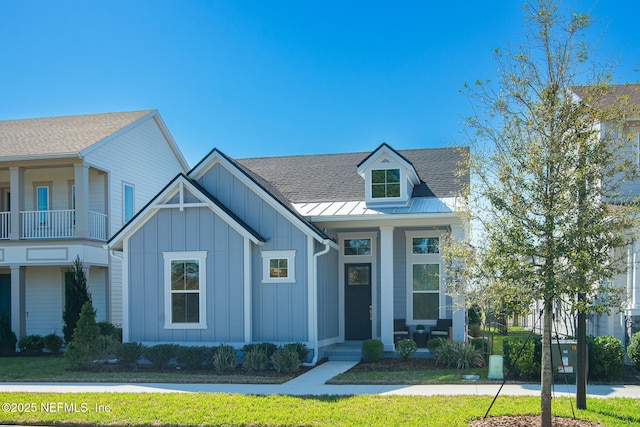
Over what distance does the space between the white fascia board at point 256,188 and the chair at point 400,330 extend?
365 centimetres

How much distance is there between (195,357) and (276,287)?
2.70 m

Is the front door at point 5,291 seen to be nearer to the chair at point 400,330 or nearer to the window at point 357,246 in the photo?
the window at point 357,246

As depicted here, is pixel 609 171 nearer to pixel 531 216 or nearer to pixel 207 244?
pixel 531 216

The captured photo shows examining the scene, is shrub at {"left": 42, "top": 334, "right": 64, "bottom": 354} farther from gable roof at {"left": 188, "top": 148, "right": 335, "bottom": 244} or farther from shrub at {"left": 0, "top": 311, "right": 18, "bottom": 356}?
gable roof at {"left": 188, "top": 148, "right": 335, "bottom": 244}

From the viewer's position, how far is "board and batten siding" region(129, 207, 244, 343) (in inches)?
666

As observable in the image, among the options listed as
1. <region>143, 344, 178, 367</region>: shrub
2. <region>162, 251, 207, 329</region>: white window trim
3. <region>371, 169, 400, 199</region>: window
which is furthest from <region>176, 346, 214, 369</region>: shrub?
<region>371, 169, 400, 199</region>: window

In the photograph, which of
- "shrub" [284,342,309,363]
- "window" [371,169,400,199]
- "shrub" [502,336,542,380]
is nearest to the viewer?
"shrub" [502,336,542,380]

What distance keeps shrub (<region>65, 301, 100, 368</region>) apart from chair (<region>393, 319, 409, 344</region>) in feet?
26.0

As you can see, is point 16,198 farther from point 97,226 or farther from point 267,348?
point 267,348

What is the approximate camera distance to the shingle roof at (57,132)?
21.5m

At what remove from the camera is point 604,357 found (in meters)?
13.2

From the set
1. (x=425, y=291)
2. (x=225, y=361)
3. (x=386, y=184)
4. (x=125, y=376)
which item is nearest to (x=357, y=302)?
(x=425, y=291)

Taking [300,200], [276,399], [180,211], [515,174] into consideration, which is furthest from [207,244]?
[515,174]

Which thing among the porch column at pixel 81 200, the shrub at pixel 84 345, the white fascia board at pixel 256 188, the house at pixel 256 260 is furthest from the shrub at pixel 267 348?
the porch column at pixel 81 200
